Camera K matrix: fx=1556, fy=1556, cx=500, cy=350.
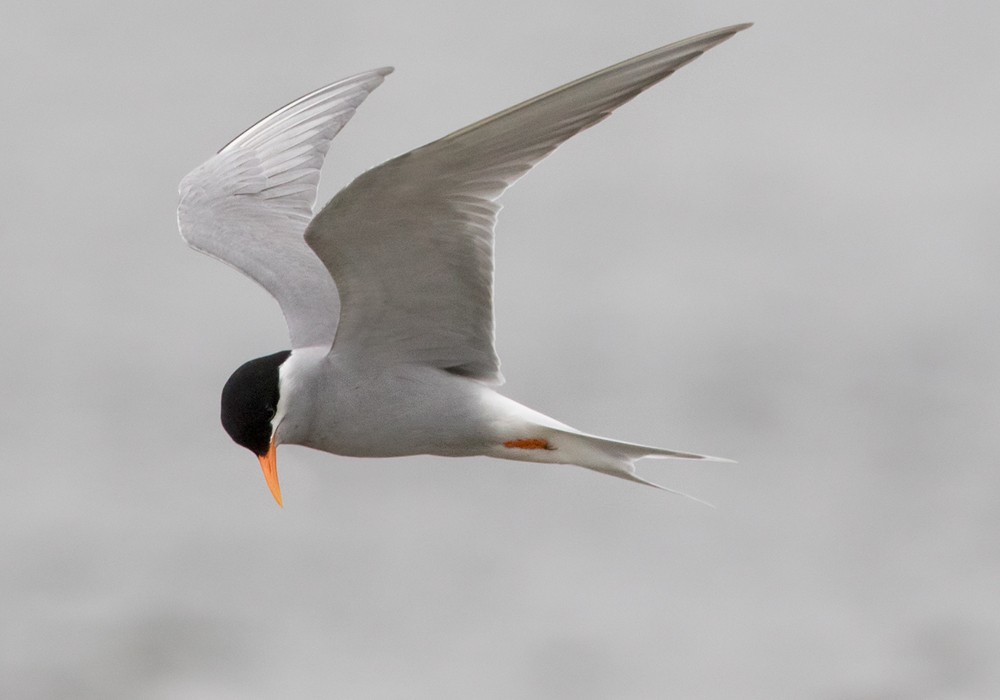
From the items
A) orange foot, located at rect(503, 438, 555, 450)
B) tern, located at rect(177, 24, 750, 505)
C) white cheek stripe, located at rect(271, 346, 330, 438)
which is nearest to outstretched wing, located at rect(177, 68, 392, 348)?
tern, located at rect(177, 24, 750, 505)

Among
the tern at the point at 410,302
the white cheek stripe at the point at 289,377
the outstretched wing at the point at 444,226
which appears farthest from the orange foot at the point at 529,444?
the white cheek stripe at the point at 289,377

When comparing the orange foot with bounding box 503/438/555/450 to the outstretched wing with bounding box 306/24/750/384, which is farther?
the orange foot with bounding box 503/438/555/450

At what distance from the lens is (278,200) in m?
4.73

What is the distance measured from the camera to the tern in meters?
3.20

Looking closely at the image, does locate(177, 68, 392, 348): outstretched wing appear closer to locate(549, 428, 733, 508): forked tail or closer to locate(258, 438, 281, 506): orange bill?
locate(258, 438, 281, 506): orange bill

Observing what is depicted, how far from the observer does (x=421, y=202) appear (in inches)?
134

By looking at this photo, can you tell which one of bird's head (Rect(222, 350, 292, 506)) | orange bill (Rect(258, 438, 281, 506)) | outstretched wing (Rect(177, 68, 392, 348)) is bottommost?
orange bill (Rect(258, 438, 281, 506))

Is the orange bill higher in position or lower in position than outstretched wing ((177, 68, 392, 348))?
lower

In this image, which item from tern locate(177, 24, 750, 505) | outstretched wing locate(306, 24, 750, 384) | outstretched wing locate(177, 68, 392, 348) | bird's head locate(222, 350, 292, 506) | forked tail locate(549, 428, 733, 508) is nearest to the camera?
outstretched wing locate(306, 24, 750, 384)

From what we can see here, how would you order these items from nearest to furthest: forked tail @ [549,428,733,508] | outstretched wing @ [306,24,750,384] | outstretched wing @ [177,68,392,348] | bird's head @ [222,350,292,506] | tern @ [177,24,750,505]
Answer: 1. outstretched wing @ [306,24,750,384]
2. tern @ [177,24,750,505]
3. bird's head @ [222,350,292,506]
4. forked tail @ [549,428,733,508]
5. outstretched wing @ [177,68,392,348]

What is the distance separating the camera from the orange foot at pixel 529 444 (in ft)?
12.9

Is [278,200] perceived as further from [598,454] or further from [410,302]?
[598,454]

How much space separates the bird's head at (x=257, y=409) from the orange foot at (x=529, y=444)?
59cm

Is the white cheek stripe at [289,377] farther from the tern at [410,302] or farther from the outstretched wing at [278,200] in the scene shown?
the outstretched wing at [278,200]
